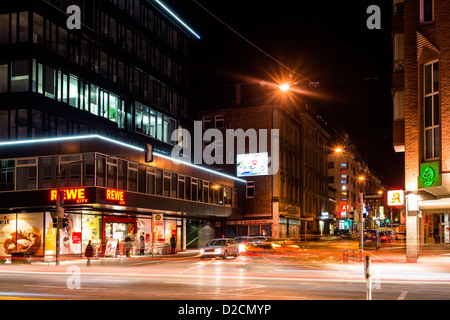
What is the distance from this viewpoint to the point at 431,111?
2972 centimetres

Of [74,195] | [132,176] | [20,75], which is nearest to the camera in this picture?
[74,195]

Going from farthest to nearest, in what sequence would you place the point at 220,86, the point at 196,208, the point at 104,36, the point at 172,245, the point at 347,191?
the point at 347,191, the point at 220,86, the point at 196,208, the point at 104,36, the point at 172,245

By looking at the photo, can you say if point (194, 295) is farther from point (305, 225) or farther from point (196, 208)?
point (305, 225)

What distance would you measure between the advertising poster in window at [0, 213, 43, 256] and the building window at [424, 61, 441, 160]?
27.2 m

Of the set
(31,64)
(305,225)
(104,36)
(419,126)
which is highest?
(104,36)

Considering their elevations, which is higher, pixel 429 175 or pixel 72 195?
pixel 429 175

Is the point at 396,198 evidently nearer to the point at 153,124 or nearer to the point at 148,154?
the point at 148,154

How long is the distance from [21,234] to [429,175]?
2883cm

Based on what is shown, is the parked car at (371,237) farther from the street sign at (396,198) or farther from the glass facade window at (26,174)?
the glass facade window at (26,174)

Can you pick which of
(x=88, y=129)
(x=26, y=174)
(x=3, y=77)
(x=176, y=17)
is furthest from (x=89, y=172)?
(x=176, y=17)

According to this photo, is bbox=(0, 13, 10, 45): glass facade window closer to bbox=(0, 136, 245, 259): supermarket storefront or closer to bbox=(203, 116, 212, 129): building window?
bbox=(0, 136, 245, 259): supermarket storefront

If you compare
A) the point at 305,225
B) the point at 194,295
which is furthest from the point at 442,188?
the point at 305,225

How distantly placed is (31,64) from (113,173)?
10.5 meters

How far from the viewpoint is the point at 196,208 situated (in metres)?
55.3
